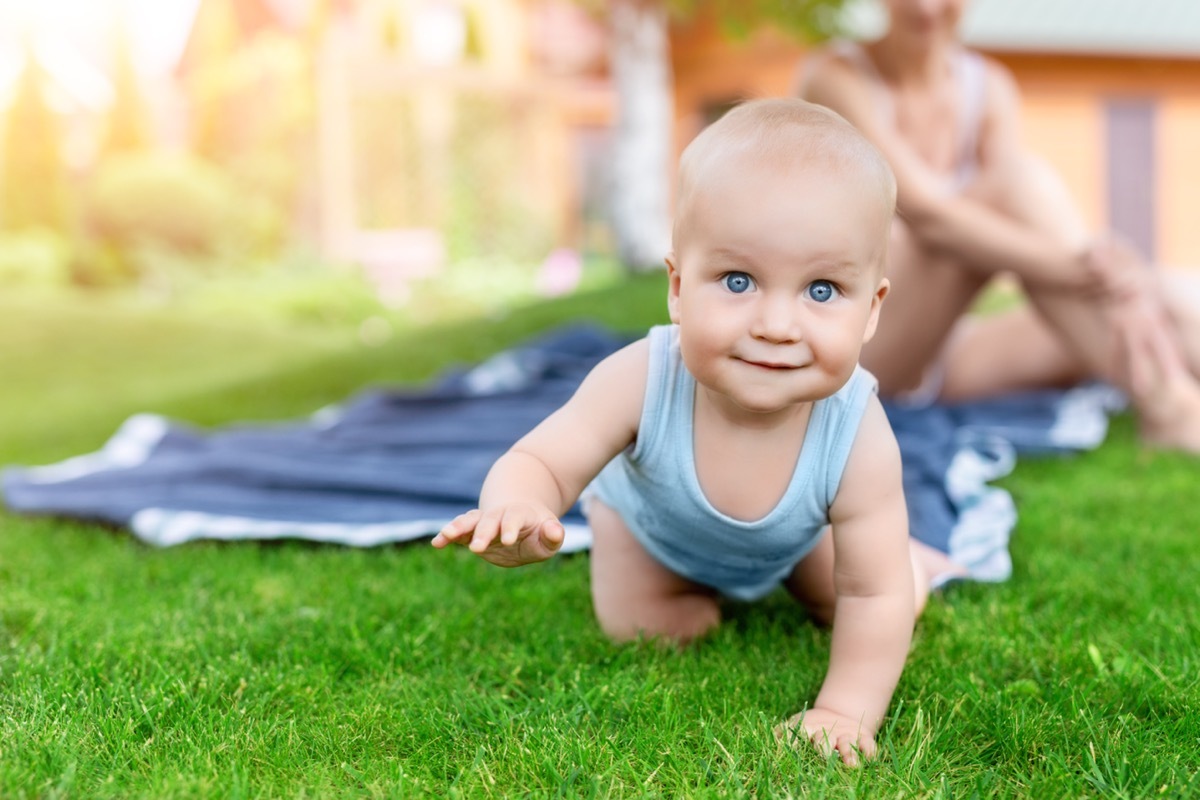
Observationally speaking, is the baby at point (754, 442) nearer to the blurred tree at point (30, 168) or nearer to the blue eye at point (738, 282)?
the blue eye at point (738, 282)

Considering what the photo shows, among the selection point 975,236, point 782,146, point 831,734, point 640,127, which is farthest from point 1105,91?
point 831,734

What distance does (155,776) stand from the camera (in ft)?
4.94

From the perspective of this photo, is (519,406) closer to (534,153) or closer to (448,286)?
(448,286)

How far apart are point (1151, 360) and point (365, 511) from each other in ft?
8.35

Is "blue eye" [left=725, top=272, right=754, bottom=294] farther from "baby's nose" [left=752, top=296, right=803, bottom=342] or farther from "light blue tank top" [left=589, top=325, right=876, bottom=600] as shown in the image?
"light blue tank top" [left=589, top=325, right=876, bottom=600]

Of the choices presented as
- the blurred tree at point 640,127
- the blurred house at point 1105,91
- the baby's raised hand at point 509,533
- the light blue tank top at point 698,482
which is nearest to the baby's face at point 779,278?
the light blue tank top at point 698,482

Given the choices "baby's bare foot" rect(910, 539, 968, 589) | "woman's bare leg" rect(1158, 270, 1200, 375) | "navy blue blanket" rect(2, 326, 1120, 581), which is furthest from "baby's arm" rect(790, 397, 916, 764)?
"woman's bare leg" rect(1158, 270, 1200, 375)

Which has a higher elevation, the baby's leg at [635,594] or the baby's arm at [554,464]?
the baby's arm at [554,464]

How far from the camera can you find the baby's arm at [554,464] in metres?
1.55

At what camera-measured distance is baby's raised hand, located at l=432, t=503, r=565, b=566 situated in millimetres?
1508

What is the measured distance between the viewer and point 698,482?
6.06 feet

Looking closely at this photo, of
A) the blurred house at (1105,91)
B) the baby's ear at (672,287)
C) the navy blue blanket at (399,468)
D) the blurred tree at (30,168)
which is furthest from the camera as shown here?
the blurred tree at (30,168)

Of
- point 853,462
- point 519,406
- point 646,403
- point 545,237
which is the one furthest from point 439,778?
point 545,237

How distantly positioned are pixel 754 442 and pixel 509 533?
0.48m
